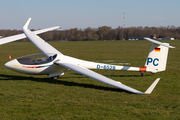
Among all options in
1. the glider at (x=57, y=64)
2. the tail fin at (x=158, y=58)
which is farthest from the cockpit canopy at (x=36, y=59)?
the tail fin at (x=158, y=58)

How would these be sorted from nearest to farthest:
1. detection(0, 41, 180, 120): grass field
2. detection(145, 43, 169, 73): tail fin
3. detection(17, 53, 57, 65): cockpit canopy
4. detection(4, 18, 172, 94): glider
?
1. detection(0, 41, 180, 120): grass field
2. detection(4, 18, 172, 94): glider
3. detection(17, 53, 57, 65): cockpit canopy
4. detection(145, 43, 169, 73): tail fin

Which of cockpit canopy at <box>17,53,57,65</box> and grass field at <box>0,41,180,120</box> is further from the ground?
cockpit canopy at <box>17,53,57,65</box>

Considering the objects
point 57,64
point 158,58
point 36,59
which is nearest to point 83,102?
point 57,64

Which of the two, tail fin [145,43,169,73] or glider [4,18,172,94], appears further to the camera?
tail fin [145,43,169,73]

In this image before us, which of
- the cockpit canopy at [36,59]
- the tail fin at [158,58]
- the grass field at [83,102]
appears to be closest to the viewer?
the grass field at [83,102]

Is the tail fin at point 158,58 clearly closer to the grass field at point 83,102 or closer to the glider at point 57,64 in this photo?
the glider at point 57,64

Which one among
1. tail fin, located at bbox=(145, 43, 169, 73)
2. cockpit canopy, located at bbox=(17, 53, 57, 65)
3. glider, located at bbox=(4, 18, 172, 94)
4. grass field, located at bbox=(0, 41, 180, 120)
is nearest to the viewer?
grass field, located at bbox=(0, 41, 180, 120)

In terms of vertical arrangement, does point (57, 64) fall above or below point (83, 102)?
above

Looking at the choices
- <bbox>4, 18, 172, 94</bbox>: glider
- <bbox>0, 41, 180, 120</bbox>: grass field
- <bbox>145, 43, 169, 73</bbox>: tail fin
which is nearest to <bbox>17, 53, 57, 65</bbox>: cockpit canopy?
<bbox>4, 18, 172, 94</bbox>: glider

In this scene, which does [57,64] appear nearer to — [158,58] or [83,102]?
[83,102]

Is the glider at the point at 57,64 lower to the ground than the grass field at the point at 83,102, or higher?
higher

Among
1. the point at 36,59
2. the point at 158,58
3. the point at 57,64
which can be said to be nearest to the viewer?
the point at 57,64

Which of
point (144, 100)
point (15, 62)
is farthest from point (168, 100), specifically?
point (15, 62)

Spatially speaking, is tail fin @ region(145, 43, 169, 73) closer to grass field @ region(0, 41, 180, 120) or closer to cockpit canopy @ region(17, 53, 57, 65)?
grass field @ region(0, 41, 180, 120)
